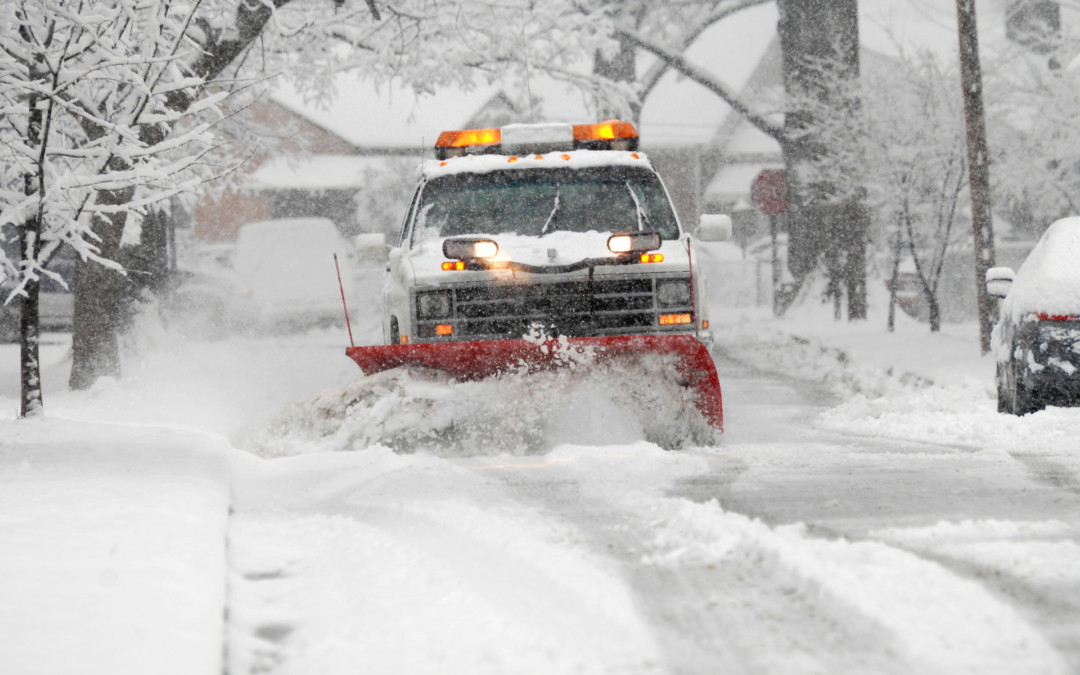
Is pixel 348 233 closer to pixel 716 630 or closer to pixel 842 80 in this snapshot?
pixel 842 80

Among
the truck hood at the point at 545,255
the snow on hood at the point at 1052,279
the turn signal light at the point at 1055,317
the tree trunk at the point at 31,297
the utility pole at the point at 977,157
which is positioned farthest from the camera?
the utility pole at the point at 977,157

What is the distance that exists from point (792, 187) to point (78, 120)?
15.6m

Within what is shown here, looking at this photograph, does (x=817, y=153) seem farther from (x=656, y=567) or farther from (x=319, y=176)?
(x=319, y=176)

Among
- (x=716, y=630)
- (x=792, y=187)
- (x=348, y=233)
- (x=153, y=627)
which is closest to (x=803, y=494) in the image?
(x=716, y=630)

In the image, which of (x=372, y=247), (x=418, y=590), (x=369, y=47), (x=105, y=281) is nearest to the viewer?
(x=418, y=590)

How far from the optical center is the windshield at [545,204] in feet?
23.2

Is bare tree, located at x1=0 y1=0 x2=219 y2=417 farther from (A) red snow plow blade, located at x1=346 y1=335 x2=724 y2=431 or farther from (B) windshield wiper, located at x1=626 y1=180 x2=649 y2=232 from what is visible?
(B) windshield wiper, located at x1=626 y1=180 x2=649 y2=232

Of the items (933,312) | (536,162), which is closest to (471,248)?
(536,162)

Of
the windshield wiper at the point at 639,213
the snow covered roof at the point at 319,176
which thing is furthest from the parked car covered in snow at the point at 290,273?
the snow covered roof at the point at 319,176

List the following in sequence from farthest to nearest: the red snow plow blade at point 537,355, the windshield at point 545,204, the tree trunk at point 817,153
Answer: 1. the tree trunk at point 817,153
2. the windshield at point 545,204
3. the red snow plow blade at point 537,355

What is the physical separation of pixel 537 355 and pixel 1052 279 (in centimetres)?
328

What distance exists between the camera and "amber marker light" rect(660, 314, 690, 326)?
6426 millimetres

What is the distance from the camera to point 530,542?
11.9 ft

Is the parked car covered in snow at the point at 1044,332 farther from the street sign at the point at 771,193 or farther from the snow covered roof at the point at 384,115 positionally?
the snow covered roof at the point at 384,115
